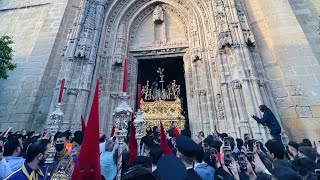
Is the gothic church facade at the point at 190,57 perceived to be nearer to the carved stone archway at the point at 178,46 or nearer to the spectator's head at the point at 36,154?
the carved stone archway at the point at 178,46

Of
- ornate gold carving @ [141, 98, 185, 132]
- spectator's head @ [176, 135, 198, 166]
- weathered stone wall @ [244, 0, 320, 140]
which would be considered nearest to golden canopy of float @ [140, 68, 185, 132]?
ornate gold carving @ [141, 98, 185, 132]

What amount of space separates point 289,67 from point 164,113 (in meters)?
5.82

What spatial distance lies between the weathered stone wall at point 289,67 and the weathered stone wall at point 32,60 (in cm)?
1026

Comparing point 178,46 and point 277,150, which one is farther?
point 178,46

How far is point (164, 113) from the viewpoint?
932 centimetres

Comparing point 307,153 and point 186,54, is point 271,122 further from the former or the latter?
point 186,54

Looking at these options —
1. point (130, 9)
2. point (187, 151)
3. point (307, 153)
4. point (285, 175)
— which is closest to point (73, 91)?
point (130, 9)

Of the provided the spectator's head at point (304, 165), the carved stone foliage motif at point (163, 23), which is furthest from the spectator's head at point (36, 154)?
the carved stone foliage motif at point (163, 23)

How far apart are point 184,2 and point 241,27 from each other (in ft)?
12.9

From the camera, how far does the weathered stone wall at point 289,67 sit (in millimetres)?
6977

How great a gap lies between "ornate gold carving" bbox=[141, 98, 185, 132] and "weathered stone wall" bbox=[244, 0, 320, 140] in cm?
420

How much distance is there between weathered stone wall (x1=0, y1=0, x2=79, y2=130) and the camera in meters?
8.77

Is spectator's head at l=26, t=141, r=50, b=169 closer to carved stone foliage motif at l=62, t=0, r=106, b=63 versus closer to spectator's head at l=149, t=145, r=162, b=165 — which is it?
spectator's head at l=149, t=145, r=162, b=165

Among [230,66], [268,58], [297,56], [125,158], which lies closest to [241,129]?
[230,66]
